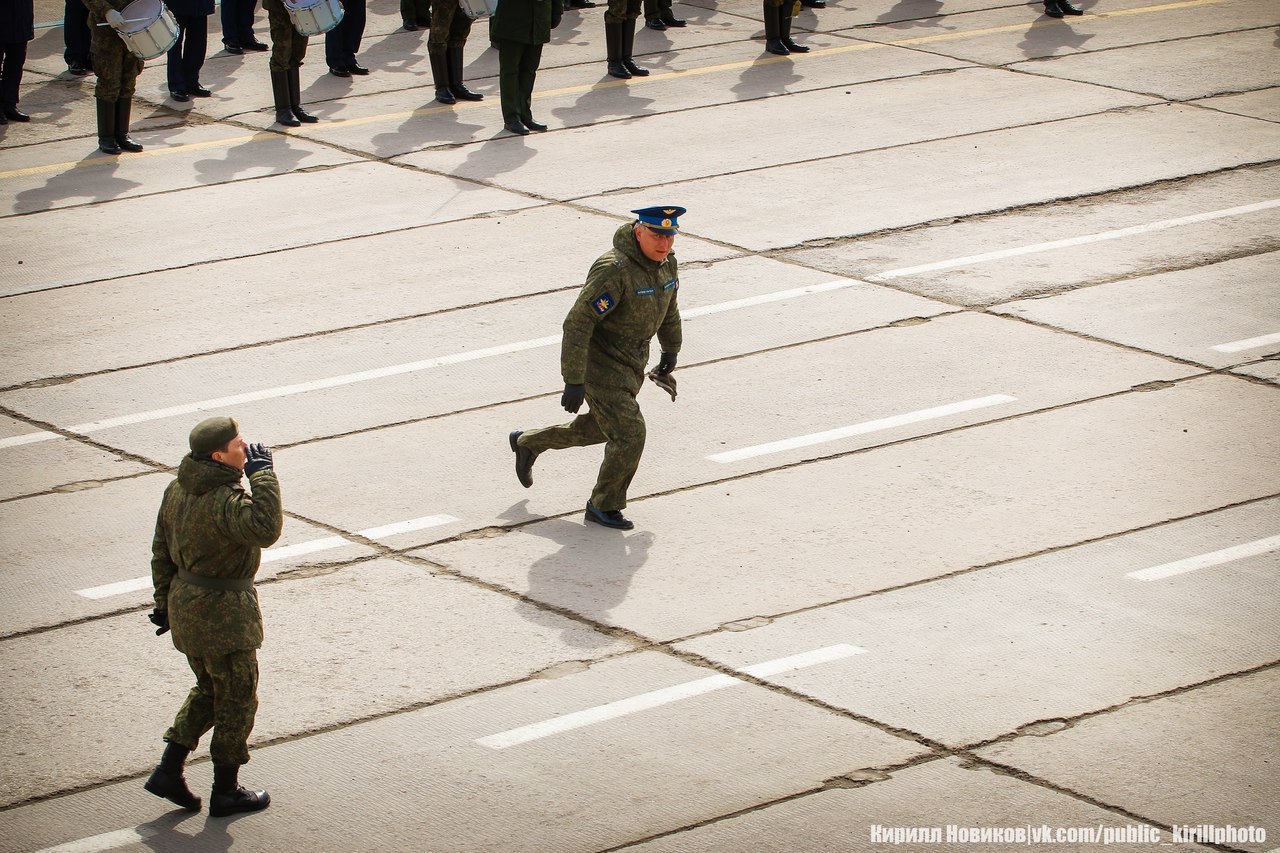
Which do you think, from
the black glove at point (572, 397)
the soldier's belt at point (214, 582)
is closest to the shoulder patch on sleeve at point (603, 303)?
the black glove at point (572, 397)

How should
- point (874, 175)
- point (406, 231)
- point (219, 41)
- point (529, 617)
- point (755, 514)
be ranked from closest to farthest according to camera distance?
point (529, 617) → point (755, 514) → point (406, 231) → point (874, 175) → point (219, 41)

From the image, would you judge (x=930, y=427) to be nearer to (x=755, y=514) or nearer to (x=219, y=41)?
(x=755, y=514)

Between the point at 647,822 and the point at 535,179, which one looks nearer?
the point at 647,822

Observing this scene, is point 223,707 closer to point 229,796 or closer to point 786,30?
point 229,796

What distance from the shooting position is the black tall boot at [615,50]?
17906 mm

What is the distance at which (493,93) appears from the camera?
17594 millimetres

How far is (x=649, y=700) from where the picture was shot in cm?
684

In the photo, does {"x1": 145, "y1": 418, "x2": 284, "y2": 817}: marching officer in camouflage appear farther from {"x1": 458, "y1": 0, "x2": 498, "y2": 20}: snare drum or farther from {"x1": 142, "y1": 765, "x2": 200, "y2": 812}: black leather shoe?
{"x1": 458, "y1": 0, "x2": 498, "y2": 20}: snare drum

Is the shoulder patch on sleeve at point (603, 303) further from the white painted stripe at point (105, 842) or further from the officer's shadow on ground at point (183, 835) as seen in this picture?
the white painted stripe at point (105, 842)

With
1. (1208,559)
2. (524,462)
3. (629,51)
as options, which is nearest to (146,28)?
(629,51)

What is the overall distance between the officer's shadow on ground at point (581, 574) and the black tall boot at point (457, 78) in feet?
30.4

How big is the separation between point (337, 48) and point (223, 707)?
1332 centimetres

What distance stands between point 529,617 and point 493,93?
1102 centimetres

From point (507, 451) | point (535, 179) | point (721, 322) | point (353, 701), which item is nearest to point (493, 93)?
point (535, 179)
